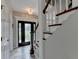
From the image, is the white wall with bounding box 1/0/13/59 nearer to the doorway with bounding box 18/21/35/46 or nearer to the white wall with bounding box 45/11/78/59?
the white wall with bounding box 45/11/78/59

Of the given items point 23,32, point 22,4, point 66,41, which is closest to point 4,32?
point 66,41

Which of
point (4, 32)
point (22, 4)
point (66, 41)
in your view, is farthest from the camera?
point (22, 4)

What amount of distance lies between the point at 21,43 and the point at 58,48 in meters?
7.97

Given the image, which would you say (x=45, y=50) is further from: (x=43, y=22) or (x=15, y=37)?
(x=15, y=37)

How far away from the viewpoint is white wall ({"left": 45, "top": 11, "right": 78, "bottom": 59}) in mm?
1442

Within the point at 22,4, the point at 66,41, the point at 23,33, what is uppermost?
the point at 22,4

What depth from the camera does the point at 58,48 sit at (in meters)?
1.87

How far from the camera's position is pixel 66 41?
1.63 meters

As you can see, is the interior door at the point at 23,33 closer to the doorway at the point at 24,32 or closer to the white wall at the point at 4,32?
the doorway at the point at 24,32

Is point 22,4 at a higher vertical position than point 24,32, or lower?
higher

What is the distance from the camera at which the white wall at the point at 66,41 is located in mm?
1442

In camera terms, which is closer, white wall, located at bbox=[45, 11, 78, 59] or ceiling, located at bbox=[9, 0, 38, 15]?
white wall, located at bbox=[45, 11, 78, 59]

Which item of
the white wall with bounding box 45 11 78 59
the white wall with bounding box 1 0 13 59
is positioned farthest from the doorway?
the white wall with bounding box 45 11 78 59

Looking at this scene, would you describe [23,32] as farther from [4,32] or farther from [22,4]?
[4,32]
